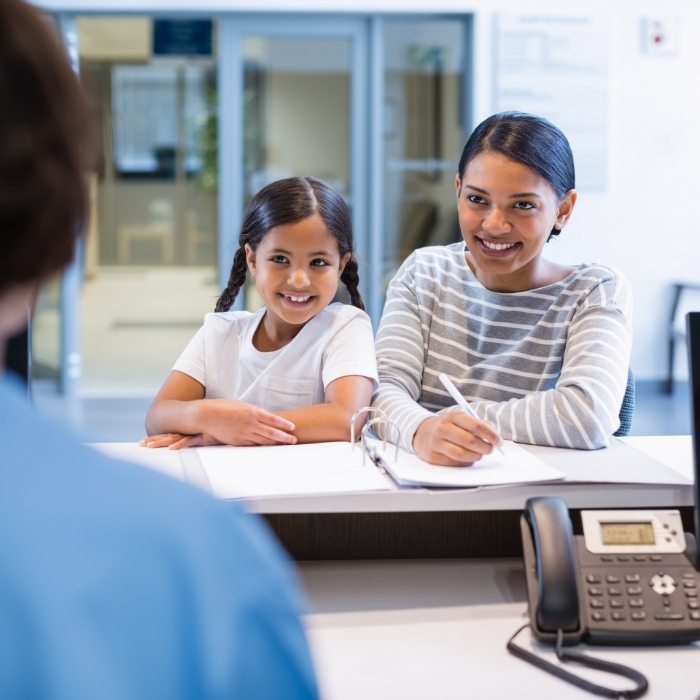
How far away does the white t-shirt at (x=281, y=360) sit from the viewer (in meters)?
1.88

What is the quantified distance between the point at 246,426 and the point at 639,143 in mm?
4912

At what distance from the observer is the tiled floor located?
502 cm

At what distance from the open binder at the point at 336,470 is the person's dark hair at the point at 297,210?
0.48 meters

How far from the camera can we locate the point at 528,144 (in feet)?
5.85

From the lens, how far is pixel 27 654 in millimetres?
359

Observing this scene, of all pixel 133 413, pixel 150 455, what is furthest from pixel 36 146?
pixel 133 413

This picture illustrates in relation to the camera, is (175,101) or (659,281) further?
(175,101)

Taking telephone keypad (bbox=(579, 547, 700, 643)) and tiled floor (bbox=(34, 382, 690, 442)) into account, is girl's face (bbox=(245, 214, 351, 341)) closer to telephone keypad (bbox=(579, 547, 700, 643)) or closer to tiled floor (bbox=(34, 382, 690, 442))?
telephone keypad (bbox=(579, 547, 700, 643))

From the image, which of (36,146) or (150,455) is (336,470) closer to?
(150,455)

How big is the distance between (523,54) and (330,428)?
15.2 ft

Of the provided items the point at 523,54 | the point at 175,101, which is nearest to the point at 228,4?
the point at 175,101

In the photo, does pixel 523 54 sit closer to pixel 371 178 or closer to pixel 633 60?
pixel 633 60

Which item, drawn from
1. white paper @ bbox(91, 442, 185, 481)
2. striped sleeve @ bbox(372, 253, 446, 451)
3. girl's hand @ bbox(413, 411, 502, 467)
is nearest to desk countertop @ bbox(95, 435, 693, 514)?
white paper @ bbox(91, 442, 185, 481)

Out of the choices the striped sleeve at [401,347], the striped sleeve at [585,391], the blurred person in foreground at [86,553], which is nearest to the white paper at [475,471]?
the striped sleeve at [585,391]
